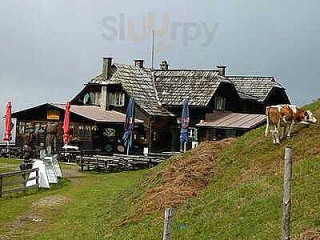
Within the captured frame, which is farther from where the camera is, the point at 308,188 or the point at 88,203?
the point at 88,203

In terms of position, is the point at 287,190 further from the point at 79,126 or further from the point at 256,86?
the point at 256,86

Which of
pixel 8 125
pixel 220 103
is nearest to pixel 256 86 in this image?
pixel 220 103

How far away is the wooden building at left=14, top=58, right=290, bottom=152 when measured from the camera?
50.0 metres

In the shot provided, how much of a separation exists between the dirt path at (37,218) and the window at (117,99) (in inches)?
1182

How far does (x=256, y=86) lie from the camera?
64375mm

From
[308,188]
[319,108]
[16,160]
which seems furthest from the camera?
[16,160]

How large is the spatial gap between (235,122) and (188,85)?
6.77 meters

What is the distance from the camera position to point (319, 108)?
2200cm

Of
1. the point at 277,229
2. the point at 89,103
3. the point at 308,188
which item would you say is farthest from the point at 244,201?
the point at 89,103

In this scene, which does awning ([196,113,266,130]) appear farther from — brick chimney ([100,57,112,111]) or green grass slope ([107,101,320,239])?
green grass slope ([107,101,320,239])

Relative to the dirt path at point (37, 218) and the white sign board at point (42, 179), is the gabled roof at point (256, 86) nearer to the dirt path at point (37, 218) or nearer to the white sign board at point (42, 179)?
the white sign board at point (42, 179)

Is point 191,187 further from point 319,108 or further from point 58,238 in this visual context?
point 319,108

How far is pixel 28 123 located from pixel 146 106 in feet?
33.7

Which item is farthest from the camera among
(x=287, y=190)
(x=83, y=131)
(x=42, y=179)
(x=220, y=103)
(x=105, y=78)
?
(x=220, y=103)
